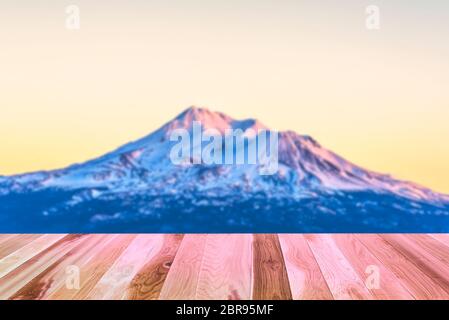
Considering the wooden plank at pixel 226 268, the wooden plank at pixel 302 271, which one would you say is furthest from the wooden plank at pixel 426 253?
the wooden plank at pixel 226 268

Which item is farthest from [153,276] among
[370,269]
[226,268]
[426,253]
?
[426,253]

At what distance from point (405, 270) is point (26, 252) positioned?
1308 millimetres

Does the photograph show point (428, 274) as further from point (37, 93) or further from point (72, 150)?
point (37, 93)

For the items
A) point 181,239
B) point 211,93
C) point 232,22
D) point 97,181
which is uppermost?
point 232,22

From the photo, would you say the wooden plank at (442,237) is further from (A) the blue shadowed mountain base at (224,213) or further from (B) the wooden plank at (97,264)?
(A) the blue shadowed mountain base at (224,213)

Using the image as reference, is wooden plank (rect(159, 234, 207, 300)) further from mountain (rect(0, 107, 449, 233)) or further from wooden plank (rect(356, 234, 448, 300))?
mountain (rect(0, 107, 449, 233))

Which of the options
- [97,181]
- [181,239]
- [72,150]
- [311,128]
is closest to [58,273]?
[181,239]

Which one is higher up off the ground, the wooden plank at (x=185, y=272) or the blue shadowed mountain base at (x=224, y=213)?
the wooden plank at (x=185, y=272)

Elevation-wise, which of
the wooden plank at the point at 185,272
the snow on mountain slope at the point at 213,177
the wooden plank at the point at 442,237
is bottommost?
the snow on mountain slope at the point at 213,177

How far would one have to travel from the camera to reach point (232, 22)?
4.83 m

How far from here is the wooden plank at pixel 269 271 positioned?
143 centimetres

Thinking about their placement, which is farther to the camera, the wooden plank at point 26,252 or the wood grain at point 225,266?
the wooden plank at point 26,252

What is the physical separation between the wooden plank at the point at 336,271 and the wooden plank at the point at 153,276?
1.60ft
